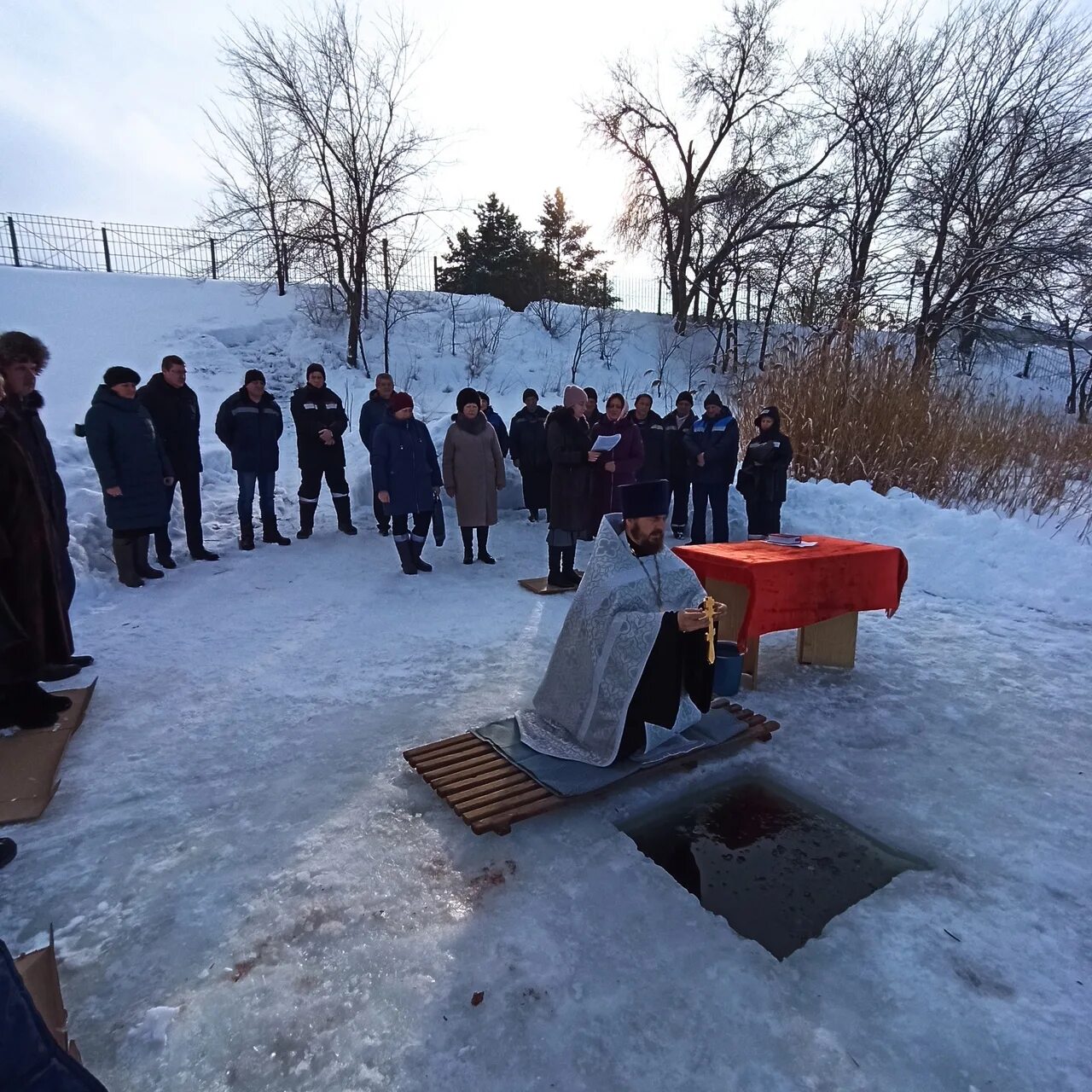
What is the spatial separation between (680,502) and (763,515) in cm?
116

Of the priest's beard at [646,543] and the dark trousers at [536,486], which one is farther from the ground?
the priest's beard at [646,543]

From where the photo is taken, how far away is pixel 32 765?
11.0 ft

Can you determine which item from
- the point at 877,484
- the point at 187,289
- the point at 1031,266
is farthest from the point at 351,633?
the point at 187,289

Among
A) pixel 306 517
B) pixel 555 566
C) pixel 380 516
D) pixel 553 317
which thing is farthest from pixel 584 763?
pixel 553 317

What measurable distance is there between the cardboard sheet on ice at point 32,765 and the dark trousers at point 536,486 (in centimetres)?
577

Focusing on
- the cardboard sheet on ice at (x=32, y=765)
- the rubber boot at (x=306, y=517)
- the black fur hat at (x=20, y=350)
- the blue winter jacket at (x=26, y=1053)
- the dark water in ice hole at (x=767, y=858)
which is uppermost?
the black fur hat at (x=20, y=350)

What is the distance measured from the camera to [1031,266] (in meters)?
13.5

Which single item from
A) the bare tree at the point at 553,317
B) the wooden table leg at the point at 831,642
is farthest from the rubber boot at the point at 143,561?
the bare tree at the point at 553,317

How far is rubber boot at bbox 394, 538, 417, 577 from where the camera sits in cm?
677

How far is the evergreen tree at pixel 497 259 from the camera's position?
27.1 meters

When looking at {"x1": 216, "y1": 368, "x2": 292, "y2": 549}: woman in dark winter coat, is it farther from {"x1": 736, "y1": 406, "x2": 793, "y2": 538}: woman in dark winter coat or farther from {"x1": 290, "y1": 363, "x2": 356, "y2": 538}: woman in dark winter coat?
{"x1": 736, "y1": 406, "x2": 793, "y2": 538}: woman in dark winter coat

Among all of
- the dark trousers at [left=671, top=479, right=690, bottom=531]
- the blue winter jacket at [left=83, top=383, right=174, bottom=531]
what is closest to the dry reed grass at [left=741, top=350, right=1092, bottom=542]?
the dark trousers at [left=671, top=479, right=690, bottom=531]

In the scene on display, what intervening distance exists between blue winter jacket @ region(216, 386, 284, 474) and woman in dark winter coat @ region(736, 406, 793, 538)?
5.15 metres

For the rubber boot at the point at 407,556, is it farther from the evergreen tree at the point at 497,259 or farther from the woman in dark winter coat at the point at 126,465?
the evergreen tree at the point at 497,259
